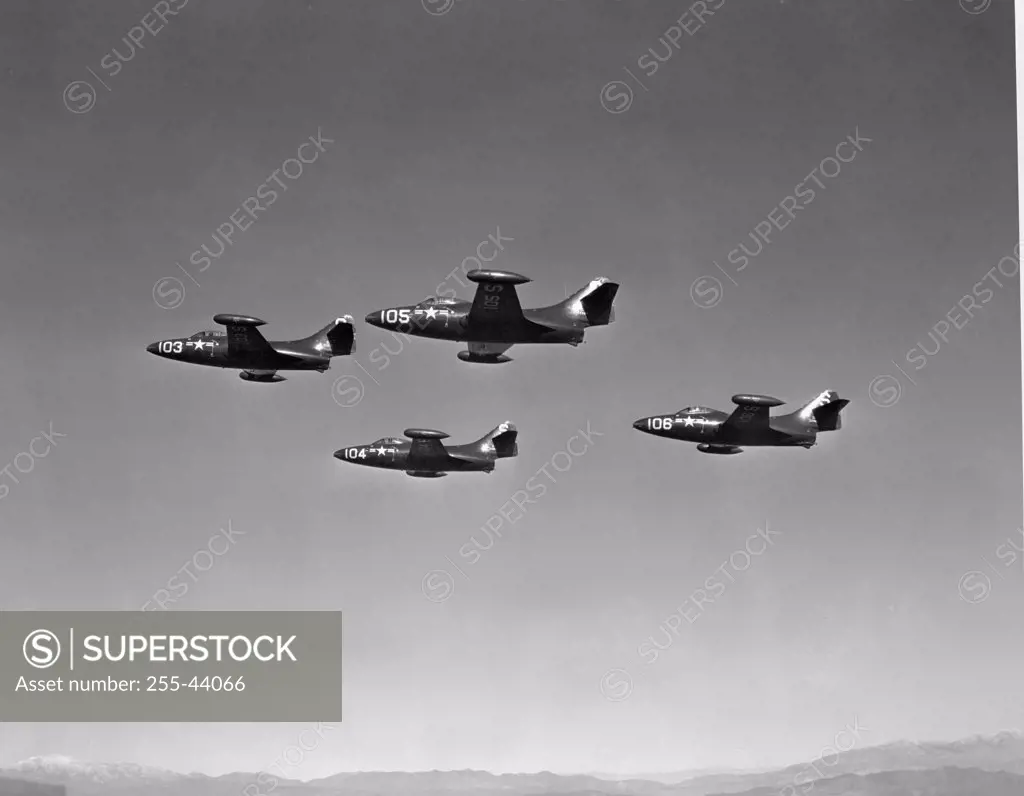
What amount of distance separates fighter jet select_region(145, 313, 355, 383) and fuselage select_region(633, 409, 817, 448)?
5585mm

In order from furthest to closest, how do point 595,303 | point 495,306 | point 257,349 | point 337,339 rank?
point 337,339
point 257,349
point 595,303
point 495,306

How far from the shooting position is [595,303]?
69.3 feet

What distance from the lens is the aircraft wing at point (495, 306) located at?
2041 cm

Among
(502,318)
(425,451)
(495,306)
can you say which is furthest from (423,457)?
(495,306)

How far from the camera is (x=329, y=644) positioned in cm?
2359

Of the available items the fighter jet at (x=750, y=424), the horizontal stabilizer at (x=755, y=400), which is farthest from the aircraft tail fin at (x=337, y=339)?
the horizontal stabilizer at (x=755, y=400)

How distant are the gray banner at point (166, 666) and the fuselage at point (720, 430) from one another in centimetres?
721

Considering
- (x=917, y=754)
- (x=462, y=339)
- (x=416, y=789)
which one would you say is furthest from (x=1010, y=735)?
(x=462, y=339)

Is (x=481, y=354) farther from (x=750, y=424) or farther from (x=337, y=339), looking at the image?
(x=750, y=424)

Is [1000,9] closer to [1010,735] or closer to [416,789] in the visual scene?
[1010,735]

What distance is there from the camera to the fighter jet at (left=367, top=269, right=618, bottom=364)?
20.6 m

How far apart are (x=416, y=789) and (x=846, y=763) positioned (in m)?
9.49

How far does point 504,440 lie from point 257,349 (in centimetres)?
518

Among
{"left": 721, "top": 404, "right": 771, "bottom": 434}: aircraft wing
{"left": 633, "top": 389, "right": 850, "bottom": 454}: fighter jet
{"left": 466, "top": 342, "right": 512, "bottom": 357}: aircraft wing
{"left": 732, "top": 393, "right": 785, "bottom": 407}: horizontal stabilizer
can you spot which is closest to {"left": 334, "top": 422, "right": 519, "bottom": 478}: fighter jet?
{"left": 466, "top": 342, "right": 512, "bottom": 357}: aircraft wing
